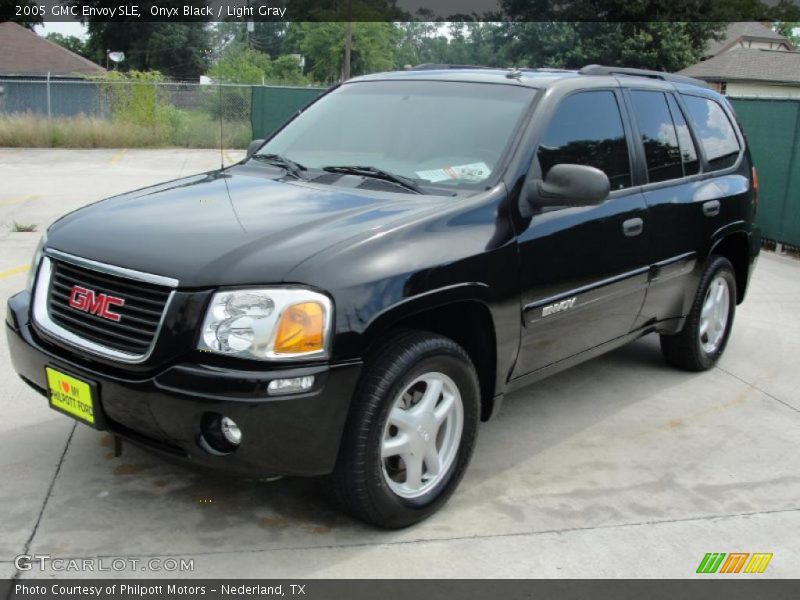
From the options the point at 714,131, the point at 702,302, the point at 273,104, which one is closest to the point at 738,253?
the point at 702,302

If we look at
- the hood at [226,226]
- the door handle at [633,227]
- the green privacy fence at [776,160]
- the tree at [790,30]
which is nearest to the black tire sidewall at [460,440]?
the hood at [226,226]

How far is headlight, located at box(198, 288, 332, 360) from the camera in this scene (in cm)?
306

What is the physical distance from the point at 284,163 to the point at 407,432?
1805mm

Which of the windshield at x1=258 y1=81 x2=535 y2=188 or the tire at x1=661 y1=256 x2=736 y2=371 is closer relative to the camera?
the windshield at x1=258 y1=81 x2=535 y2=188

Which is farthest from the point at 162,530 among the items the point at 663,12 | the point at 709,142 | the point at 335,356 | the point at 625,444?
the point at 663,12

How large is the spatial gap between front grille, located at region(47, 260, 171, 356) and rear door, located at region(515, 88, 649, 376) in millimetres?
1643

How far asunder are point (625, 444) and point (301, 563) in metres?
2.06

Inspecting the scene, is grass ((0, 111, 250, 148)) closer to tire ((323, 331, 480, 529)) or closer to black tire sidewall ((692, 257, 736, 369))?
black tire sidewall ((692, 257, 736, 369))

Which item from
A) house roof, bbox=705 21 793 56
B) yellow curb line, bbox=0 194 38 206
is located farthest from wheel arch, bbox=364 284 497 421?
house roof, bbox=705 21 793 56

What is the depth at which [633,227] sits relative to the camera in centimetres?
468

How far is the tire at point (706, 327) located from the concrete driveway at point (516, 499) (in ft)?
0.64

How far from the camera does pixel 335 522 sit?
11.9 ft

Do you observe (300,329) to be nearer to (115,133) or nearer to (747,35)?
(115,133)

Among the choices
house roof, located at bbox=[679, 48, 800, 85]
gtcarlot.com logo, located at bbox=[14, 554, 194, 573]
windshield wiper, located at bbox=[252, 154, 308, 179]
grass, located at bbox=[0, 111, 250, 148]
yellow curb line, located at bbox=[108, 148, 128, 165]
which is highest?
house roof, located at bbox=[679, 48, 800, 85]
